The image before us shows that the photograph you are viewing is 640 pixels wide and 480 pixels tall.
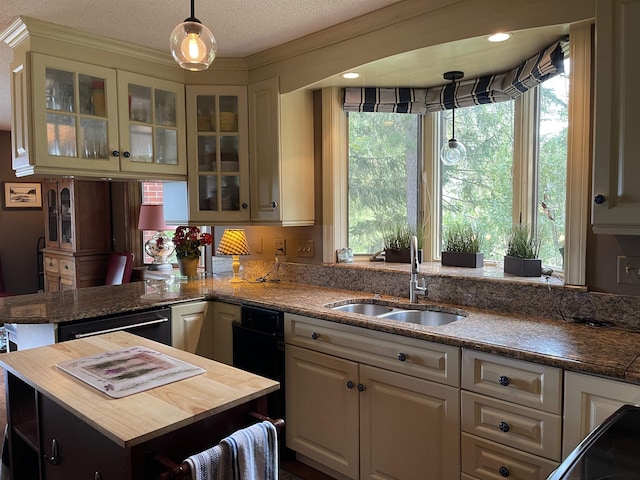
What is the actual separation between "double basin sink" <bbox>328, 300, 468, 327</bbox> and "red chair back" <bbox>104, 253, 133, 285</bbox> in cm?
319

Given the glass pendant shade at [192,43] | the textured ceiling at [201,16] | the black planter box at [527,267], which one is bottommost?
the black planter box at [527,267]

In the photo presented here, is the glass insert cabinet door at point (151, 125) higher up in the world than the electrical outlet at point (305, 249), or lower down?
higher up

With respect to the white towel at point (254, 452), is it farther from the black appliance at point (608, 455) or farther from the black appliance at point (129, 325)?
the black appliance at point (129, 325)

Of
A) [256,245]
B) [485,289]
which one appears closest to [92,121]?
[256,245]

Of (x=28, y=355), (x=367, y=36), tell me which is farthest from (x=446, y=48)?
(x=28, y=355)

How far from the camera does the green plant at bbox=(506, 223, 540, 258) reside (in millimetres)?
2432

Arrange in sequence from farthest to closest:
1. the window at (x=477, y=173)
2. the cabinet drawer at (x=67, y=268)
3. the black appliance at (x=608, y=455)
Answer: the cabinet drawer at (x=67, y=268)
the window at (x=477, y=173)
the black appliance at (x=608, y=455)

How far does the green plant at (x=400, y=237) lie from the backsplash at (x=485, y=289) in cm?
16

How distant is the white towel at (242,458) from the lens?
1.18m

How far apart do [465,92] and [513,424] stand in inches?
74.2

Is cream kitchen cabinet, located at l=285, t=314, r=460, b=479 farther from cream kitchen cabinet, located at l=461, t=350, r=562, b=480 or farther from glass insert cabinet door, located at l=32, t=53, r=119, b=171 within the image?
glass insert cabinet door, located at l=32, t=53, r=119, b=171

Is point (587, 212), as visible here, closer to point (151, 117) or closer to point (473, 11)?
point (473, 11)

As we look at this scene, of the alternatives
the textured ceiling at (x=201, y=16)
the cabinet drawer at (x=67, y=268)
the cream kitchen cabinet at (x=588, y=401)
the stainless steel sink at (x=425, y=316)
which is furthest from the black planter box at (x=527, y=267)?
the cabinet drawer at (x=67, y=268)

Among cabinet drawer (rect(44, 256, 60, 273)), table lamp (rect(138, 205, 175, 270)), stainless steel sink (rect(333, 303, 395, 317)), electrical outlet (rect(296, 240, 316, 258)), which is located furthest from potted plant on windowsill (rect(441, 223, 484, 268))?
cabinet drawer (rect(44, 256, 60, 273))
